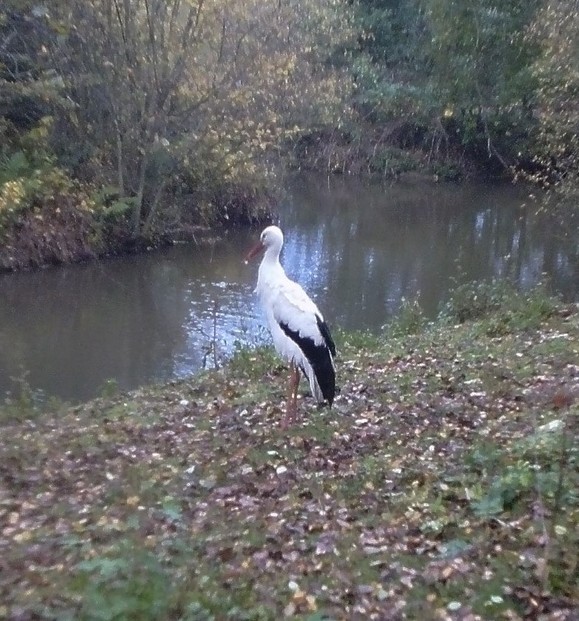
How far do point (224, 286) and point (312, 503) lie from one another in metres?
15.2

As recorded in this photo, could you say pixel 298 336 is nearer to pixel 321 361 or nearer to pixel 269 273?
pixel 321 361

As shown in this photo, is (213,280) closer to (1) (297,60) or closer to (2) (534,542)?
(1) (297,60)

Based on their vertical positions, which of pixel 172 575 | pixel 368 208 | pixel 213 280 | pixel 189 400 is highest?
pixel 368 208

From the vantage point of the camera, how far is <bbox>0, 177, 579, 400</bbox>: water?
16.0 meters

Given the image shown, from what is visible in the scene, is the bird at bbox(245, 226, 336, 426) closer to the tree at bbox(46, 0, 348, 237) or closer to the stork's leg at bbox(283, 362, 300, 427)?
the stork's leg at bbox(283, 362, 300, 427)

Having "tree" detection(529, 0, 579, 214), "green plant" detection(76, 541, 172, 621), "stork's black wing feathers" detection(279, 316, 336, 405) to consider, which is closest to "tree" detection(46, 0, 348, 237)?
"tree" detection(529, 0, 579, 214)

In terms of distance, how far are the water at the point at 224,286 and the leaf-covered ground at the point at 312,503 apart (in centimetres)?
474

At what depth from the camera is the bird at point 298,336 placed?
941cm

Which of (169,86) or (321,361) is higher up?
(169,86)

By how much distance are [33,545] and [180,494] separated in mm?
1559

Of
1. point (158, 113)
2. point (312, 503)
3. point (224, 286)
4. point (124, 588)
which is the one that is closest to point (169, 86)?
point (158, 113)

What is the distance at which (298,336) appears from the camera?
373 inches

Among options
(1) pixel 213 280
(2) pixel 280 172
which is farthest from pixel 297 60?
(1) pixel 213 280

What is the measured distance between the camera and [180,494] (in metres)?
7.21
